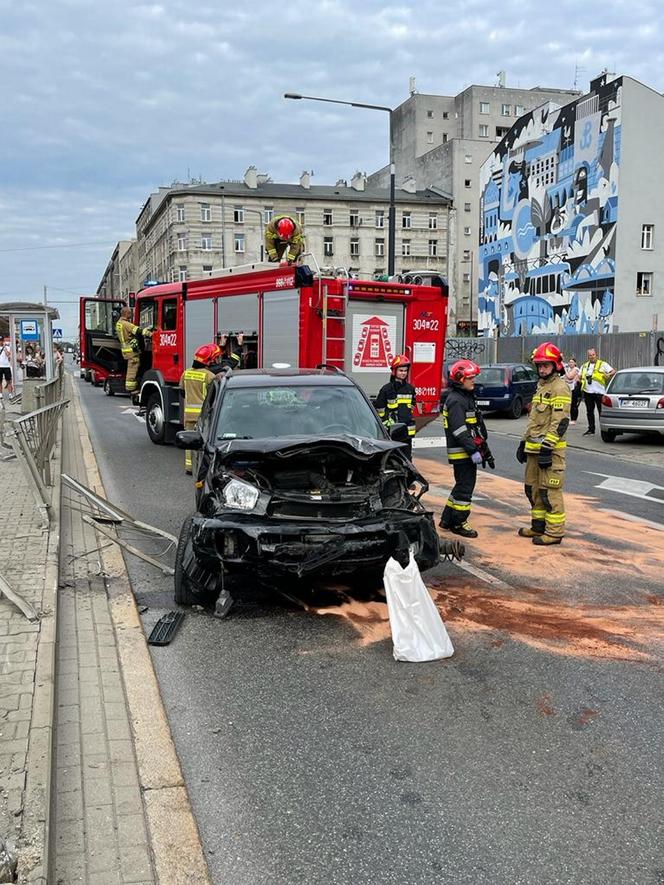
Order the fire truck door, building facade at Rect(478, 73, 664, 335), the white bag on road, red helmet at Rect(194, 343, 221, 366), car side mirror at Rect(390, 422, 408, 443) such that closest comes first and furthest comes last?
the white bag on road, car side mirror at Rect(390, 422, 408, 443), red helmet at Rect(194, 343, 221, 366), the fire truck door, building facade at Rect(478, 73, 664, 335)

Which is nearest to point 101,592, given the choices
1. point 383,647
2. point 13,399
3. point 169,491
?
point 383,647

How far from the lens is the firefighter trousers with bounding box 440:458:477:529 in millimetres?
7359

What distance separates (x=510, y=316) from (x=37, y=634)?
4297 centimetres

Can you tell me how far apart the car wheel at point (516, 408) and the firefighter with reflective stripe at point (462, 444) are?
14.5 metres

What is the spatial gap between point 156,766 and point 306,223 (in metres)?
76.7

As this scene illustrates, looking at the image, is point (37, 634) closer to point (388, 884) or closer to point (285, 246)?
point (388, 884)

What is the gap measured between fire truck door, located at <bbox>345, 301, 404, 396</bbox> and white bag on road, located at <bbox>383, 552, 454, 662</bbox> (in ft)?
21.7

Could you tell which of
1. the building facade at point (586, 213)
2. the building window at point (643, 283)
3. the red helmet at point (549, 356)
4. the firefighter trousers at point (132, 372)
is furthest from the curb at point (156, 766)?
the building window at point (643, 283)

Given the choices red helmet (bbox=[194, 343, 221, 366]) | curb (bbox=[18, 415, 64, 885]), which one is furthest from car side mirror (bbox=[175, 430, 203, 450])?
red helmet (bbox=[194, 343, 221, 366])

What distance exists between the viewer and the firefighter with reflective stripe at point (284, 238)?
11570mm

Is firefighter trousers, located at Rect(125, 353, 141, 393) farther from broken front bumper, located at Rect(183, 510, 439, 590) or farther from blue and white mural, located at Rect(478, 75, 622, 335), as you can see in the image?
blue and white mural, located at Rect(478, 75, 622, 335)

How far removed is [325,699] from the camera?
398 centimetres

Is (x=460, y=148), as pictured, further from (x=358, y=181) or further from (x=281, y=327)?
(x=281, y=327)

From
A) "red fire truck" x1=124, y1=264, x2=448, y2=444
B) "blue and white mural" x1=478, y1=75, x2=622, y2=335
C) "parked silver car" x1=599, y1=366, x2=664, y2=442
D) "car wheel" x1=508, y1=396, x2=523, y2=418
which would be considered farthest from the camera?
"blue and white mural" x1=478, y1=75, x2=622, y2=335
